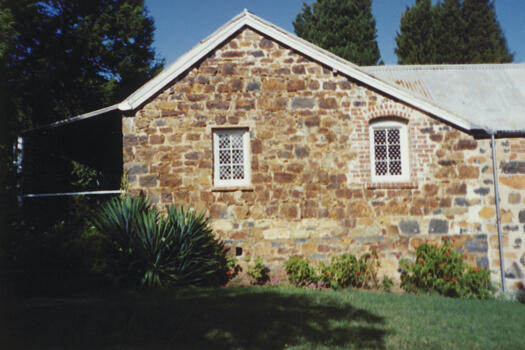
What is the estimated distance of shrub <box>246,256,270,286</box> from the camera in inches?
349

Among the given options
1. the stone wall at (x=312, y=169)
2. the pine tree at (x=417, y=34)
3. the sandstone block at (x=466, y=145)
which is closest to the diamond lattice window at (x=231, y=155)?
the stone wall at (x=312, y=169)

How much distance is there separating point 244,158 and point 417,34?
64.0 ft

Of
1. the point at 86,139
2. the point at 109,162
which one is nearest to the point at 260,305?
the point at 86,139

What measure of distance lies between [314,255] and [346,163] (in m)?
2.16

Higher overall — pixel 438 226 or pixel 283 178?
pixel 283 178

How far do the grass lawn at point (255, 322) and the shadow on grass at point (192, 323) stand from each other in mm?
12

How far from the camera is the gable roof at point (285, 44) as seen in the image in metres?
9.21

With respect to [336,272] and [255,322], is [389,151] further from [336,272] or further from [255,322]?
[255,322]

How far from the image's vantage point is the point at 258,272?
8859 millimetres

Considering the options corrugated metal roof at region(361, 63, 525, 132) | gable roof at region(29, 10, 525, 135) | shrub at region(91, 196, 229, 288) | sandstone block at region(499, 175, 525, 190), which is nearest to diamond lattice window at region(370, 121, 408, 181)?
gable roof at region(29, 10, 525, 135)

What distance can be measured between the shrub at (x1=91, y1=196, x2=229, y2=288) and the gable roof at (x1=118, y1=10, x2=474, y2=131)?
252 cm

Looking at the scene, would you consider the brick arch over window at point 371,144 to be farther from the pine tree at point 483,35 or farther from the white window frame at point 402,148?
the pine tree at point 483,35

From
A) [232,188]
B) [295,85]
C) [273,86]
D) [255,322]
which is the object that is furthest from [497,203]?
[255,322]

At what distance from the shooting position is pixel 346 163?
30.6 ft
